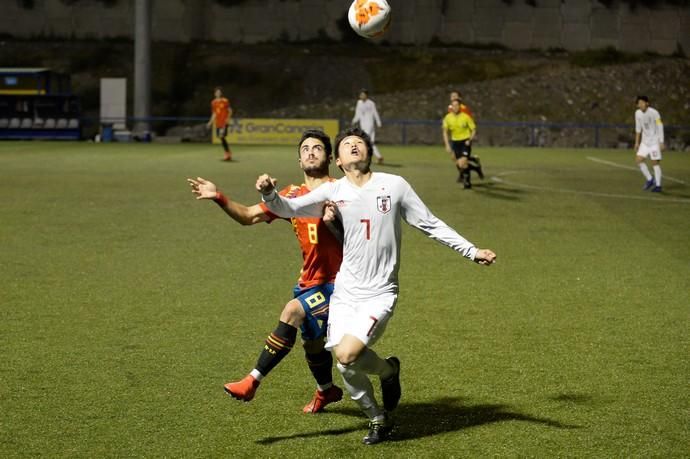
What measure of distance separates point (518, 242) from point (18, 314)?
327 inches

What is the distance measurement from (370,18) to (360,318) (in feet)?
13.9

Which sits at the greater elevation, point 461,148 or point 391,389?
point 461,148

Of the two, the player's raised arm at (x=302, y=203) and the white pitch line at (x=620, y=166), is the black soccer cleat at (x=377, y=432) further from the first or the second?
the white pitch line at (x=620, y=166)

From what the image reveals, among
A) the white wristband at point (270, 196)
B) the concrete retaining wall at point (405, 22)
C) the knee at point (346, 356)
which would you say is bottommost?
the knee at point (346, 356)

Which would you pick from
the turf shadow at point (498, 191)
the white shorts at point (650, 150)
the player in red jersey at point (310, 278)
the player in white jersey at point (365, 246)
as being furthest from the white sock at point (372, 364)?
the white shorts at point (650, 150)

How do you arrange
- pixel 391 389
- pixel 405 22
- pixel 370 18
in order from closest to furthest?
pixel 391 389 < pixel 370 18 < pixel 405 22

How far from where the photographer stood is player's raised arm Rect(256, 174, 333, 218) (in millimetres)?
6383

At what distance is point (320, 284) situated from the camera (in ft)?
22.9

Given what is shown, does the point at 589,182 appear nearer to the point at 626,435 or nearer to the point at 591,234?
the point at 591,234

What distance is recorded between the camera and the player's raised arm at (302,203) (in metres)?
6.38

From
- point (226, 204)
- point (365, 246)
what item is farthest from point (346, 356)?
point (226, 204)

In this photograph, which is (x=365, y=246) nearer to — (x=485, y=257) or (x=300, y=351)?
(x=485, y=257)

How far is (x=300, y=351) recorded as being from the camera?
9086 mm

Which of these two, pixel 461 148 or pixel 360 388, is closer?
pixel 360 388
